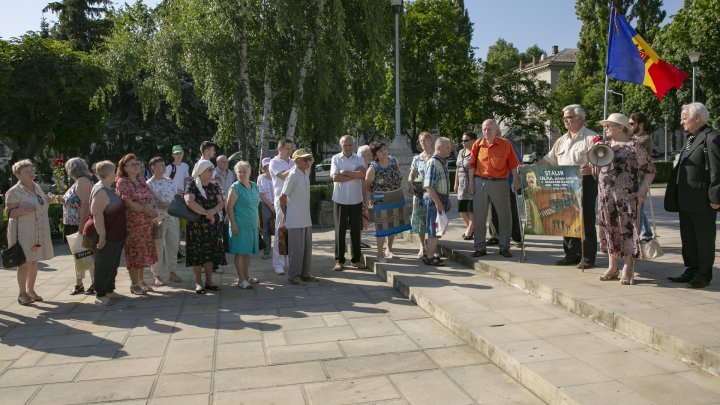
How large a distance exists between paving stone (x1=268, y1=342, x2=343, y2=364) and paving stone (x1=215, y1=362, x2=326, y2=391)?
145 millimetres

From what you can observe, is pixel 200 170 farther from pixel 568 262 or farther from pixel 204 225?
pixel 568 262

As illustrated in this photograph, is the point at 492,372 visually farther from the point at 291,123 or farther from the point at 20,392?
the point at 291,123

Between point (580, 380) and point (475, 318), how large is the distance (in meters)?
1.70

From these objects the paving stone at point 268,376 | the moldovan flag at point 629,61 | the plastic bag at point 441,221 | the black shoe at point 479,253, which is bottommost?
the paving stone at point 268,376

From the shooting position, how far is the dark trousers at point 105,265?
7.07 m

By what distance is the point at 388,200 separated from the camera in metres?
8.61

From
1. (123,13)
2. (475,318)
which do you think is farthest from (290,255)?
(123,13)

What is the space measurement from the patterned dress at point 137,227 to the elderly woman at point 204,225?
0.66 meters

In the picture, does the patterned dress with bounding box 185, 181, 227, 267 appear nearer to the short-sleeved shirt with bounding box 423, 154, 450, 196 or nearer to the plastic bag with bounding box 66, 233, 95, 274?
the plastic bag with bounding box 66, 233, 95, 274

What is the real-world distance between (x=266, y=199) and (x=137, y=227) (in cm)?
236

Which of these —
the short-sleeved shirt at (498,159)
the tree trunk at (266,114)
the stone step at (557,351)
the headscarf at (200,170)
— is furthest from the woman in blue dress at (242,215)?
the tree trunk at (266,114)

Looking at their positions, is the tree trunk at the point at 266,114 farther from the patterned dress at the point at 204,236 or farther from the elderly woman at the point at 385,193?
the patterned dress at the point at 204,236

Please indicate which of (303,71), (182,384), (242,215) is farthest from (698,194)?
(303,71)

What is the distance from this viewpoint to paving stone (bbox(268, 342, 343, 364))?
195 inches
